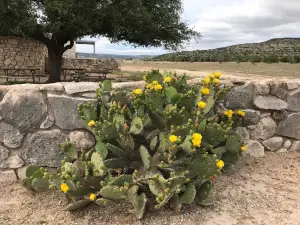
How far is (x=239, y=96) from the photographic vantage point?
13.5ft

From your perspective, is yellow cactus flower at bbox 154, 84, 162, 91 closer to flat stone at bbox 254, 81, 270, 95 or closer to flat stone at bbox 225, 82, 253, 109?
flat stone at bbox 225, 82, 253, 109

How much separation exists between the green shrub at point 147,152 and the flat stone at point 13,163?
11.5 inches

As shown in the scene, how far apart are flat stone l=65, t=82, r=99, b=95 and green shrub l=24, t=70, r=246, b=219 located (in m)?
0.10

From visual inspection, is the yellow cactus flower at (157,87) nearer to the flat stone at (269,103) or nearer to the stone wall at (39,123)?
the stone wall at (39,123)

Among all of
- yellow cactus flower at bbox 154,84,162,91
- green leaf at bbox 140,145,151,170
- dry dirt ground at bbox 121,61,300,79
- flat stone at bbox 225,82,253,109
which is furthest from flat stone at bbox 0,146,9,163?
dry dirt ground at bbox 121,61,300,79

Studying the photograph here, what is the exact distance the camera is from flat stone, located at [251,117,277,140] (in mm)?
4258

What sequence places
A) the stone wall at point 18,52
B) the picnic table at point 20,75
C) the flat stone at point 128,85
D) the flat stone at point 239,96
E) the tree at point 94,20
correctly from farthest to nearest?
1. the stone wall at point 18,52
2. the picnic table at point 20,75
3. the tree at point 94,20
4. the flat stone at point 239,96
5. the flat stone at point 128,85

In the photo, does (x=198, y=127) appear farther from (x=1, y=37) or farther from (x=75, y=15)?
(x=1, y=37)

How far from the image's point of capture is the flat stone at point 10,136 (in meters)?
3.43

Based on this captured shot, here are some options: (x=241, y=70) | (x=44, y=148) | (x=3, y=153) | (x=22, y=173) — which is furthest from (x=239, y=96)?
(x=241, y=70)

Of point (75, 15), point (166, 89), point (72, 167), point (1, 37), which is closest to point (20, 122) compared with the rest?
point (72, 167)

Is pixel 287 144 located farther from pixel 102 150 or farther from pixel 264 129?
pixel 102 150

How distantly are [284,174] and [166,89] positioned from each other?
1568 mm

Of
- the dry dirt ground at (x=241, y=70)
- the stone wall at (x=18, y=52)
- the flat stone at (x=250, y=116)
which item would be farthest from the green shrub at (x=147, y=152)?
the stone wall at (x=18, y=52)
